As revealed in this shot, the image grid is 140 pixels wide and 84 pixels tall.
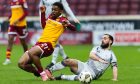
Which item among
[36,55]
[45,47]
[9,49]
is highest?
[45,47]

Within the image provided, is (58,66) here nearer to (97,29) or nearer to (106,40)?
(106,40)

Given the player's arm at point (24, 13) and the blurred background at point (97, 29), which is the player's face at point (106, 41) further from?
the blurred background at point (97, 29)

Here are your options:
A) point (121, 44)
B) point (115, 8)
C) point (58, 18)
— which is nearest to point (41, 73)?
point (58, 18)

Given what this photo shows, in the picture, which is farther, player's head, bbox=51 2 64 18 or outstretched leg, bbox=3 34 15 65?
outstretched leg, bbox=3 34 15 65

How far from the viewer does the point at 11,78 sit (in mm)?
12211

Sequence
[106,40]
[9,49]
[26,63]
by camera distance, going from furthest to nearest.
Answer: [9,49], [26,63], [106,40]

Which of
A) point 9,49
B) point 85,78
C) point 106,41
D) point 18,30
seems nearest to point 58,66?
point 106,41

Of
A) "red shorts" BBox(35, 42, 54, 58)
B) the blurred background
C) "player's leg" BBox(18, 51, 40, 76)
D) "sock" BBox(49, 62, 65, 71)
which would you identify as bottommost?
the blurred background

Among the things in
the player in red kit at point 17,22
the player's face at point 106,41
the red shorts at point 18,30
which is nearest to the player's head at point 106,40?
the player's face at point 106,41

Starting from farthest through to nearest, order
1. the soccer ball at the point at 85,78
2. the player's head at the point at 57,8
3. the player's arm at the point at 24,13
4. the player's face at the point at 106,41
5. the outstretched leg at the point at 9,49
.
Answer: the player's arm at the point at 24,13, the outstretched leg at the point at 9,49, the player's head at the point at 57,8, the player's face at the point at 106,41, the soccer ball at the point at 85,78

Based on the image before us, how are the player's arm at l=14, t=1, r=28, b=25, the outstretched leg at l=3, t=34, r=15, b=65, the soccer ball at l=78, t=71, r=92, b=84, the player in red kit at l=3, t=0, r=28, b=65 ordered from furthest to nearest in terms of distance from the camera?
1. the player in red kit at l=3, t=0, r=28, b=65
2. the player's arm at l=14, t=1, r=28, b=25
3. the outstretched leg at l=3, t=34, r=15, b=65
4. the soccer ball at l=78, t=71, r=92, b=84

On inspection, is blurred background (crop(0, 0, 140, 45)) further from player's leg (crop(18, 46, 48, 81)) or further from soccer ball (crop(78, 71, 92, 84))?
soccer ball (crop(78, 71, 92, 84))

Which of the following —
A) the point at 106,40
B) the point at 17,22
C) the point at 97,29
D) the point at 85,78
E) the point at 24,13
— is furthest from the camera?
the point at 97,29

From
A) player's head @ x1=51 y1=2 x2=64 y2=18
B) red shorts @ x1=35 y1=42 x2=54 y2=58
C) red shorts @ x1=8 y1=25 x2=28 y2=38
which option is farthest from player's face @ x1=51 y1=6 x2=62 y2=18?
red shorts @ x1=8 y1=25 x2=28 y2=38
